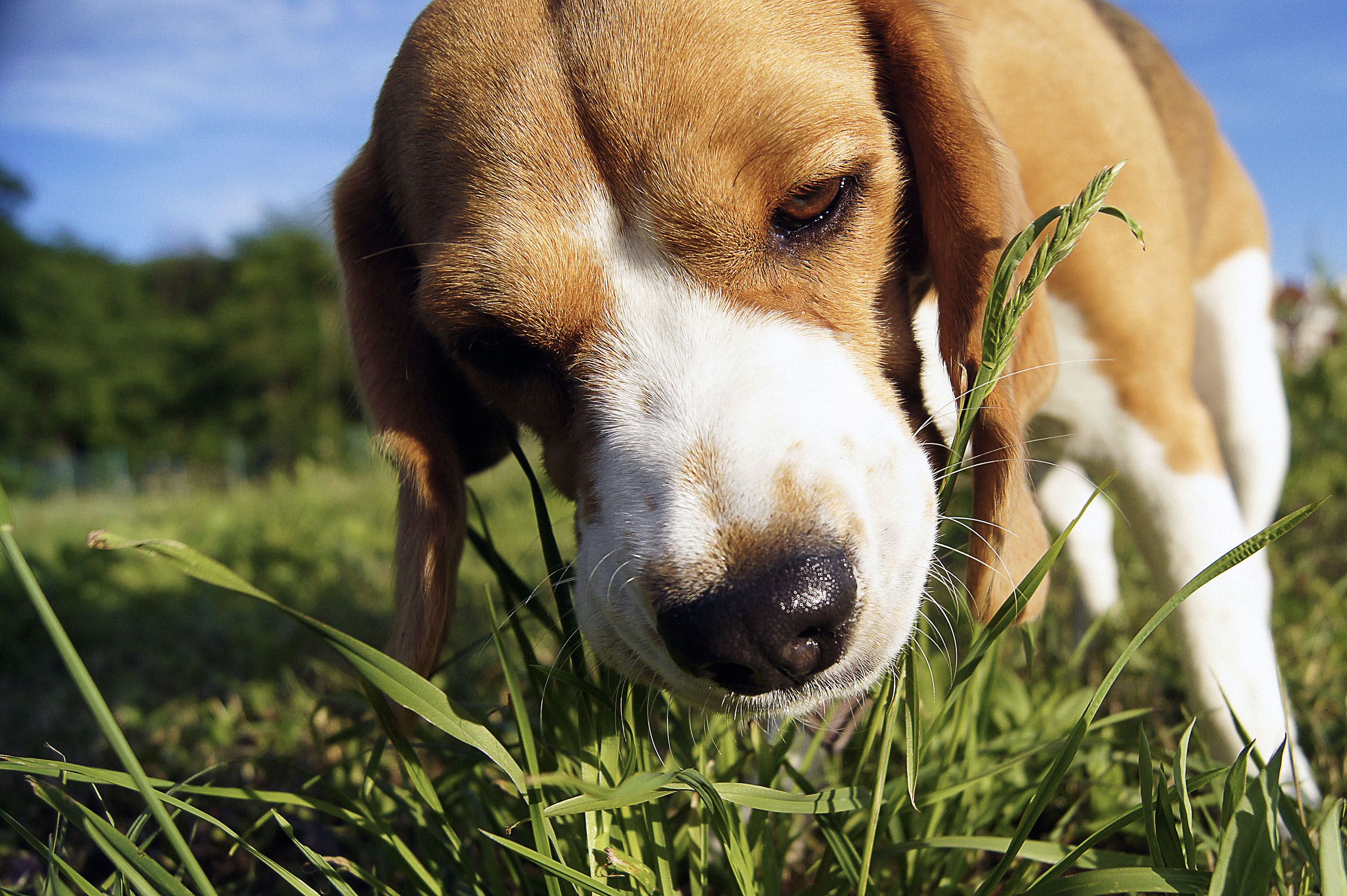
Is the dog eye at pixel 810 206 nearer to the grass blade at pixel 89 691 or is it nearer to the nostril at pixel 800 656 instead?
the nostril at pixel 800 656

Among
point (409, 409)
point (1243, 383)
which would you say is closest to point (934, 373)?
point (409, 409)

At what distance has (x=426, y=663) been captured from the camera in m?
1.93

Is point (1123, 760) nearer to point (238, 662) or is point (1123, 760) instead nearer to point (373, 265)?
point (373, 265)

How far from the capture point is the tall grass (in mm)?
1293

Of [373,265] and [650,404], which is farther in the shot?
[373,265]

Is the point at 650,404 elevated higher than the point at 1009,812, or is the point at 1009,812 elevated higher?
the point at 650,404

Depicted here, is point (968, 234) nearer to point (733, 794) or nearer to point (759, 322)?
point (759, 322)

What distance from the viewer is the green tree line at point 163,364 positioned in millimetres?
44750

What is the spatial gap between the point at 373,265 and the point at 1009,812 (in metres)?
1.81

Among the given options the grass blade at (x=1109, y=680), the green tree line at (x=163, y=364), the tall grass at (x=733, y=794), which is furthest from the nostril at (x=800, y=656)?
the green tree line at (x=163, y=364)

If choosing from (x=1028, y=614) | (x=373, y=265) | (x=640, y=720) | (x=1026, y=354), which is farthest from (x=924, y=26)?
(x=640, y=720)

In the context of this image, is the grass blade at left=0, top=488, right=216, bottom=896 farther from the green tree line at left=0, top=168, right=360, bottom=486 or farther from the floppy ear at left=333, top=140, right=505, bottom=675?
the green tree line at left=0, top=168, right=360, bottom=486

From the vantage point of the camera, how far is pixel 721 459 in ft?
5.05

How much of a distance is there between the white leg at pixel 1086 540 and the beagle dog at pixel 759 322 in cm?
92
